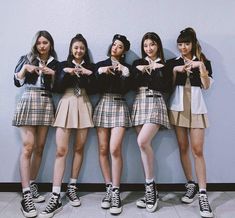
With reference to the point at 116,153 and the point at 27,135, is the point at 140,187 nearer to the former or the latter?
the point at 116,153

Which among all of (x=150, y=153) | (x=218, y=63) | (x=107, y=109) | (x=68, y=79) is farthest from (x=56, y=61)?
(x=218, y=63)

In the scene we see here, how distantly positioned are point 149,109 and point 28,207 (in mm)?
1213

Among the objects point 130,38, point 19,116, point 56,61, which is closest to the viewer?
point 19,116

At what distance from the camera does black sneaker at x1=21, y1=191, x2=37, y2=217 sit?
188 cm

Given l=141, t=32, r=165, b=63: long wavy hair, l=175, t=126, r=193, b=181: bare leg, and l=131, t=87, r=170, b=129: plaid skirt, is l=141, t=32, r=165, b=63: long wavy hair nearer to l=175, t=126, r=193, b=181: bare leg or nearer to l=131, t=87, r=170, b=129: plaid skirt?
l=131, t=87, r=170, b=129: plaid skirt

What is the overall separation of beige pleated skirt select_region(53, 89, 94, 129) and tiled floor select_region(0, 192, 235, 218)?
67 cm

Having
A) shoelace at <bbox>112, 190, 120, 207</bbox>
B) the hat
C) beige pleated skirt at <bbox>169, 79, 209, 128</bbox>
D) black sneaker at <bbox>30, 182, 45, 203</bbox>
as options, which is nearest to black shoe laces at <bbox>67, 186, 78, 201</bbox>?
black sneaker at <bbox>30, 182, 45, 203</bbox>

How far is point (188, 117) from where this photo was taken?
2.11 m

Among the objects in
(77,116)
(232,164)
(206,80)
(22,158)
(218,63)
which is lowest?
(232,164)

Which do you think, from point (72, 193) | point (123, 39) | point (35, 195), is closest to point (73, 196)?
point (72, 193)

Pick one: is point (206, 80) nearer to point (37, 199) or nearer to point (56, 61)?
point (56, 61)

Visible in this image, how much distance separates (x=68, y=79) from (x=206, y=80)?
1.14m

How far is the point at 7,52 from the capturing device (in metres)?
2.36

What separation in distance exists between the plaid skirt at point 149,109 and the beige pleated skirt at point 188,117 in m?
0.10
